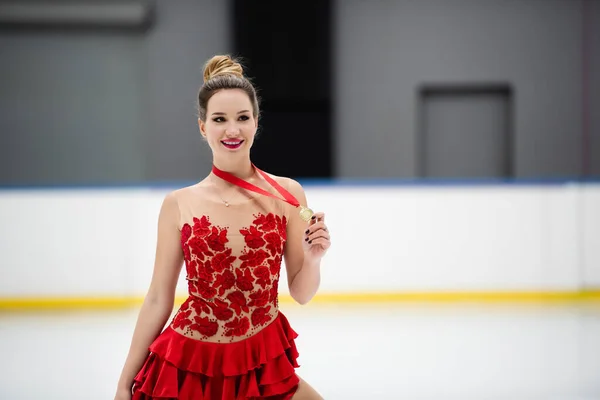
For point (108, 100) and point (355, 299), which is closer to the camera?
point (355, 299)

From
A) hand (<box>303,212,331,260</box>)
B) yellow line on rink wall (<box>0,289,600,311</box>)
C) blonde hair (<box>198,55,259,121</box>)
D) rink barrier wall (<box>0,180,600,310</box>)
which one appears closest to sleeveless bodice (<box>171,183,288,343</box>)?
hand (<box>303,212,331,260</box>)

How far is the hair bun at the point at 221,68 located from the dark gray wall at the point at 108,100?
7.58 m

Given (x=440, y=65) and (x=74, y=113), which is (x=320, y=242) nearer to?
(x=440, y=65)

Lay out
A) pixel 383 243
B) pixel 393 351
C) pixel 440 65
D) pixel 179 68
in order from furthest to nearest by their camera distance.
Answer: pixel 440 65 < pixel 179 68 < pixel 383 243 < pixel 393 351

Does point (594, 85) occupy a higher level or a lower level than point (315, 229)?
higher

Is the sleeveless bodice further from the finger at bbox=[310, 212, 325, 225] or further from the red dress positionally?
the finger at bbox=[310, 212, 325, 225]

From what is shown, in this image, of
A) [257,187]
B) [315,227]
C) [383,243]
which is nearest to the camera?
[315,227]

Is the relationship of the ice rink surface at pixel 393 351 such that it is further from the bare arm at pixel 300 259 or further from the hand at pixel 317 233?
the hand at pixel 317 233

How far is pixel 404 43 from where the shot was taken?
943 cm

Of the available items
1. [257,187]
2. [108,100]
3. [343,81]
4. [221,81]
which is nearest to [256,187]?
[257,187]

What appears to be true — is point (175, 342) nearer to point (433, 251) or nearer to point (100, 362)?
point (100, 362)

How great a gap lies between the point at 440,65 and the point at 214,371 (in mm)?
8474

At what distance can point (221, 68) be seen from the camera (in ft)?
5.45

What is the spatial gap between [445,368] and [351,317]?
63.9 inches
